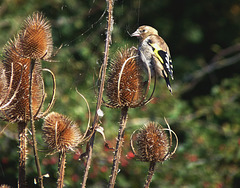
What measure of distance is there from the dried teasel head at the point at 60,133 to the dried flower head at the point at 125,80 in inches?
7.4

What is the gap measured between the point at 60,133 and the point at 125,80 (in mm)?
327

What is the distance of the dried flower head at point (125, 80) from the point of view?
5.40 feet

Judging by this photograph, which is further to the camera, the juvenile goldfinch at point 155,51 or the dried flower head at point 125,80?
the juvenile goldfinch at point 155,51

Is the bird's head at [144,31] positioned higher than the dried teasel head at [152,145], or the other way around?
the bird's head at [144,31]

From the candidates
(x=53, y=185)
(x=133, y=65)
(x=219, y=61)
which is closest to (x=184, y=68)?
(x=219, y=61)

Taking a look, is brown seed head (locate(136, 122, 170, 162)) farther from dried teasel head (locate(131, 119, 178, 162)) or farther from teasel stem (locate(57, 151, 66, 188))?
teasel stem (locate(57, 151, 66, 188))

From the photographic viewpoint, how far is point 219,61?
5.06 m

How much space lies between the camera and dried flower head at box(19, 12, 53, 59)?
1.47 m

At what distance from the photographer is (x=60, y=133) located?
1.63m

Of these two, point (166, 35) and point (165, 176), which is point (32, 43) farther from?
point (166, 35)

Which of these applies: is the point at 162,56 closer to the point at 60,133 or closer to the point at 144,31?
the point at 144,31

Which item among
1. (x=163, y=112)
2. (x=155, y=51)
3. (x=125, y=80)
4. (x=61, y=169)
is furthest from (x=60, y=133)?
(x=163, y=112)

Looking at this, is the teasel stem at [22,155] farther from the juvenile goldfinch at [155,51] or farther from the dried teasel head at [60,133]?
the juvenile goldfinch at [155,51]

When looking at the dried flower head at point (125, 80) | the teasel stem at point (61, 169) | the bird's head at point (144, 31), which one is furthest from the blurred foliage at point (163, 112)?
the teasel stem at point (61, 169)
